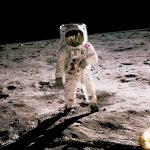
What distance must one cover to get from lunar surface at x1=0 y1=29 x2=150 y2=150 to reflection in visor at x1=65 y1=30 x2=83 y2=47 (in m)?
0.88

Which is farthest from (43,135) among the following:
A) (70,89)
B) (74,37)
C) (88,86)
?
(74,37)

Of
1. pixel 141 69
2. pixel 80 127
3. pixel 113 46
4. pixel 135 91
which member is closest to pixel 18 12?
pixel 113 46

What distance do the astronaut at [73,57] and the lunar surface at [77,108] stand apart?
1.40 feet

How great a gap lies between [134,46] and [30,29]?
546 cm

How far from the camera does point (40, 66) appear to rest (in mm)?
6055

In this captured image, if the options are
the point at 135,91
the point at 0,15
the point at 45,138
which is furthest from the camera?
the point at 0,15

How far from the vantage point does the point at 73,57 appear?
3211 mm

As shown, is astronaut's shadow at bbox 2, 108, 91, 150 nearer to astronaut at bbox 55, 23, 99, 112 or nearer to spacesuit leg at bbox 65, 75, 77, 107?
spacesuit leg at bbox 65, 75, 77, 107

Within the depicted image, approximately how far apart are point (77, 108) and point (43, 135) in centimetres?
77

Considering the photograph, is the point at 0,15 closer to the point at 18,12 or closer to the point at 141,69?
the point at 18,12

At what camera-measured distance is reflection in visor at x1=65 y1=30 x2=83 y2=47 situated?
3.13 m

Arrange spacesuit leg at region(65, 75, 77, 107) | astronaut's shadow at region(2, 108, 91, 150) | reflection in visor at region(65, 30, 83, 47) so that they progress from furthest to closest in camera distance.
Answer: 1. spacesuit leg at region(65, 75, 77, 107)
2. reflection in visor at region(65, 30, 83, 47)
3. astronaut's shadow at region(2, 108, 91, 150)

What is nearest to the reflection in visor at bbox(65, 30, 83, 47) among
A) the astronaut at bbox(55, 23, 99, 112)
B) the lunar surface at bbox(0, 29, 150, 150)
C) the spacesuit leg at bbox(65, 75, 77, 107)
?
the astronaut at bbox(55, 23, 99, 112)

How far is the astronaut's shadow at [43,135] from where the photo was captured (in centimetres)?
269
